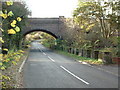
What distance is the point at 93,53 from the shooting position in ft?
73.4

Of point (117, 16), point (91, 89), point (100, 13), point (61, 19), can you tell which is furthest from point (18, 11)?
Answer: point (61, 19)

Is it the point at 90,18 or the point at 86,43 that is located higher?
the point at 90,18

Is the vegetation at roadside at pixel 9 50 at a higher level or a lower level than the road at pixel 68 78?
higher

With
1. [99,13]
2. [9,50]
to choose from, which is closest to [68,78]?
[9,50]

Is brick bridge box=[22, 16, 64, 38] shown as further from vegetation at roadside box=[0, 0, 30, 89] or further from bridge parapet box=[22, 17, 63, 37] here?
vegetation at roadside box=[0, 0, 30, 89]

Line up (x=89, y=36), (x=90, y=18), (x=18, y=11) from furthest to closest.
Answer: (x=89, y=36), (x=18, y=11), (x=90, y=18)

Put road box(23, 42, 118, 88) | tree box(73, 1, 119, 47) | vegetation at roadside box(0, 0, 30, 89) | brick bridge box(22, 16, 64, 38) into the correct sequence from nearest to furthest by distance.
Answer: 1. vegetation at roadside box(0, 0, 30, 89)
2. road box(23, 42, 118, 88)
3. tree box(73, 1, 119, 47)
4. brick bridge box(22, 16, 64, 38)

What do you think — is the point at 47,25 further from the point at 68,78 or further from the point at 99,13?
the point at 68,78

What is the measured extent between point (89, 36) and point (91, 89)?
2127 centimetres

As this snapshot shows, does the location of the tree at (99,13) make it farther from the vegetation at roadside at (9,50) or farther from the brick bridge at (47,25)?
the brick bridge at (47,25)

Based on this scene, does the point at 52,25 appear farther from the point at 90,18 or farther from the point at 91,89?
the point at 91,89

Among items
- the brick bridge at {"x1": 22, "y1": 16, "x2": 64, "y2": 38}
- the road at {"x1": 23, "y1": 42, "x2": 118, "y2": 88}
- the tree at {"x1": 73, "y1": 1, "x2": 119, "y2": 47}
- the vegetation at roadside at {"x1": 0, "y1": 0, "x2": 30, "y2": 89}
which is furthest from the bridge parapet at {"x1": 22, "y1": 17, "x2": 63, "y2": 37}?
the road at {"x1": 23, "y1": 42, "x2": 118, "y2": 88}

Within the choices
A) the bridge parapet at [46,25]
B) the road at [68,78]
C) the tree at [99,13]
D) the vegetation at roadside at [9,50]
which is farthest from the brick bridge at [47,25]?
the road at [68,78]

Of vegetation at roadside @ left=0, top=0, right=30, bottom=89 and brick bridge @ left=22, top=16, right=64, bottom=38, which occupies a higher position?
brick bridge @ left=22, top=16, right=64, bottom=38
